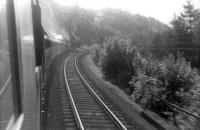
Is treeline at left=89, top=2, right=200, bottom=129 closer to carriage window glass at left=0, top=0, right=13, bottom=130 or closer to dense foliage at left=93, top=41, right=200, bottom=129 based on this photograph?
dense foliage at left=93, top=41, right=200, bottom=129

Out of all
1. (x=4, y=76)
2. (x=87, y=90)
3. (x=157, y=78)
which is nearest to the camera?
(x=4, y=76)

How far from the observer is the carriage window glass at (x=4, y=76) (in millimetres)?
2031

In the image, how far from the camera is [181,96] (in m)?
14.8

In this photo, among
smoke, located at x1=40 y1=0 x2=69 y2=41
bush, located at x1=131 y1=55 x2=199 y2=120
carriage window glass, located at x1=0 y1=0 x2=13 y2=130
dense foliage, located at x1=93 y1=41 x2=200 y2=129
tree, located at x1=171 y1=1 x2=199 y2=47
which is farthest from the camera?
tree, located at x1=171 y1=1 x2=199 y2=47

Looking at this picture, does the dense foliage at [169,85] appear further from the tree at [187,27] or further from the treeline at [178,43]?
the tree at [187,27]

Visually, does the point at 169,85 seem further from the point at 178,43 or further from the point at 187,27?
the point at 187,27

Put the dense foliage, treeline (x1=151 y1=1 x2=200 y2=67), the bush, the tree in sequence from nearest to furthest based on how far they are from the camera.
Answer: the dense foliage, the bush, treeline (x1=151 y1=1 x2=200 y2=67), the tree

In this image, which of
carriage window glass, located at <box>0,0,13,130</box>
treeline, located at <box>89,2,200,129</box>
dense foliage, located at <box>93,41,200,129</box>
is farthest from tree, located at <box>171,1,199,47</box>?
carriage window glass, located at <box>0,0,13,130</box>

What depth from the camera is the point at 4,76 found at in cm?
212

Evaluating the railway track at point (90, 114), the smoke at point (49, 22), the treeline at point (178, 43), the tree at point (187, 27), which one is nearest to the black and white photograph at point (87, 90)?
the railway track at point (90, 114)

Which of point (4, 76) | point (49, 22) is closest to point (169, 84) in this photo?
point (4, 76)

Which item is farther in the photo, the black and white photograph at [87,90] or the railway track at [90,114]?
the railway track at [90,114]

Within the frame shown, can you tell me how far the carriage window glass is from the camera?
80.0 inches

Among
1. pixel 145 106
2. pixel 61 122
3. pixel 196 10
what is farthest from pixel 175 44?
pixel 61 122
